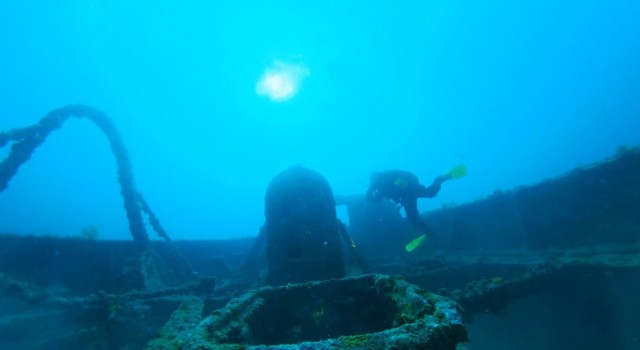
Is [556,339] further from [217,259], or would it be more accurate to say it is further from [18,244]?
[18,244]

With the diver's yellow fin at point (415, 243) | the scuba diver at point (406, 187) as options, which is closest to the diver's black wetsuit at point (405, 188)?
the scuba diver at point (406, 187)

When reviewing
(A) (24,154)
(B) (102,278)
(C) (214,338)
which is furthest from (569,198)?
(A) (24,154)

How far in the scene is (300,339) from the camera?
495 cm

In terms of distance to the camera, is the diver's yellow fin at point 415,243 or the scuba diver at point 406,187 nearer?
the scuba diver at point 406,187

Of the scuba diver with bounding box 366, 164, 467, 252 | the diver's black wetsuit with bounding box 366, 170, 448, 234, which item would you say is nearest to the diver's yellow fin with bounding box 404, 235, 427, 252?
the scuba diver with bounding box 366, 164, 467, 252

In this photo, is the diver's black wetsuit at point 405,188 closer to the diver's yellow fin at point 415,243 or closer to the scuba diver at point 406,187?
the scuba diver at point 406,187

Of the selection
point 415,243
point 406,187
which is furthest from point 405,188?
point 415,243

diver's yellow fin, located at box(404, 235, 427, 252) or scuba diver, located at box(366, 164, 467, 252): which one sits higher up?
scuba diver, located at box(366, 164, 467, 252)

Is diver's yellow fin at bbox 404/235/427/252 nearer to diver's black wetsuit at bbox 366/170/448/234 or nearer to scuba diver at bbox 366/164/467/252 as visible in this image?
scuba diver at bbox 366/164/467/252

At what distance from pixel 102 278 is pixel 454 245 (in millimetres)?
12617

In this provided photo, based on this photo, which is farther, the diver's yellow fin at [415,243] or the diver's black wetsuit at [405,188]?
the diver's yellow fin at [415,243]

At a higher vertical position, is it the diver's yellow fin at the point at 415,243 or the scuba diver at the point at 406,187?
the scuba diver at the point at 406,187

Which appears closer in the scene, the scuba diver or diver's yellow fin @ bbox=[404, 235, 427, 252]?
the scuba diver

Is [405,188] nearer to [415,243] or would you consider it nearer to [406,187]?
[406,187]
